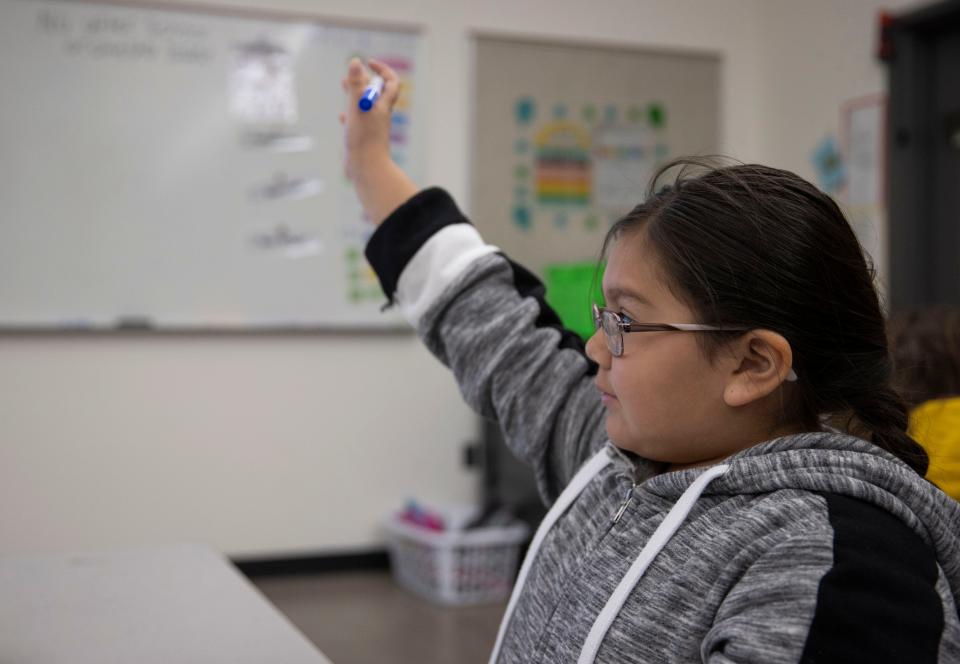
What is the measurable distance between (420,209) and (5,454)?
8.18 feet

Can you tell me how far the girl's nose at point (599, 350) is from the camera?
2.83 feet

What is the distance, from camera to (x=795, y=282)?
763 mm

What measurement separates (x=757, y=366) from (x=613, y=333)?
0.12 m

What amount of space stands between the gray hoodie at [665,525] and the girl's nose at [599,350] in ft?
0.29

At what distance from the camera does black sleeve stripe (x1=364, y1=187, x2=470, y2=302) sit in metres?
1.09

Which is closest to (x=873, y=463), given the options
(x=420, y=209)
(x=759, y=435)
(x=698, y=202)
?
(x=759, y=435)

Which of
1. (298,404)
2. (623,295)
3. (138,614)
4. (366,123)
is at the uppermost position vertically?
(366,123)

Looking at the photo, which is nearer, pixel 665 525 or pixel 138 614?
pixel 665 525

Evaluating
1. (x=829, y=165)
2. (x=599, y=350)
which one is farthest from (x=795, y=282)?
(x=829, y=165)

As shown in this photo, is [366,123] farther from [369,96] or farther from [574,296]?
[574,296]

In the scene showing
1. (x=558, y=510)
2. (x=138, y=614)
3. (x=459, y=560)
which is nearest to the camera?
(x=558, y=510)

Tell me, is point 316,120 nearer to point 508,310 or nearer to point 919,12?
point 919,12

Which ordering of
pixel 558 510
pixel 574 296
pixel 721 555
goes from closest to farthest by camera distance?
pixel 721 555 → pixel 558 510 → pixel 574 296

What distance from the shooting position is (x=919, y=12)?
10.3 ft
